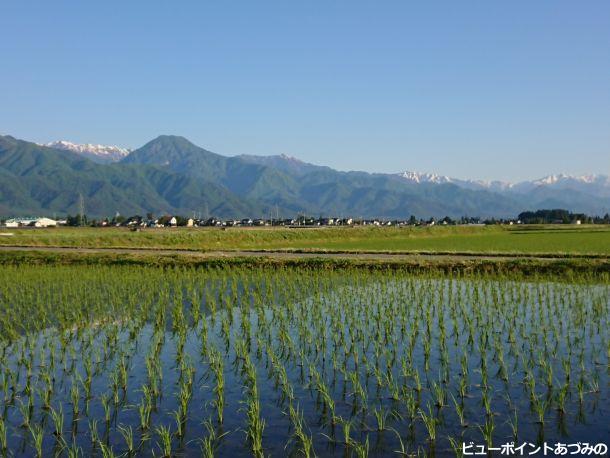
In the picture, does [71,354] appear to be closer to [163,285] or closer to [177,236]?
[163,285]

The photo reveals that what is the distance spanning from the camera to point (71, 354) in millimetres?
13156

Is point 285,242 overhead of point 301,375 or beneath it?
overhead

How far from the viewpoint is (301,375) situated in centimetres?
1162

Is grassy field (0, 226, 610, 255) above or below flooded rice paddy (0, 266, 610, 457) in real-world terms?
above

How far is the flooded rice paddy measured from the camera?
854 cm

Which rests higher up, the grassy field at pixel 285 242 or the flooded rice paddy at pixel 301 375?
the grassy field at pixel 285 242

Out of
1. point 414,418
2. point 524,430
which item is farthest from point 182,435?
point 524,430

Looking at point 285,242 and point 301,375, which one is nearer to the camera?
point 301,375

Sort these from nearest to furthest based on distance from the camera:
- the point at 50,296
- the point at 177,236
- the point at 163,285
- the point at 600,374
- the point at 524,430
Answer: the point at 524,430 < the point at 600,374 < the point at 50,296 < the point at 163,285 < the point at 177,236

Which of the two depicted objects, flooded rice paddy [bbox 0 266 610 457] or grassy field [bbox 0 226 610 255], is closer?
flooded rice paddy [bbox 0 266 610 457]

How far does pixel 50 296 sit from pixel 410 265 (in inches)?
725

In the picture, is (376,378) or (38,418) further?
(376,378)

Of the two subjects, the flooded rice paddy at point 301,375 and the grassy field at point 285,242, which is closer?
the flooded rice paddy at point 301,375

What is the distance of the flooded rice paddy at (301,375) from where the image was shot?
28.0ft
